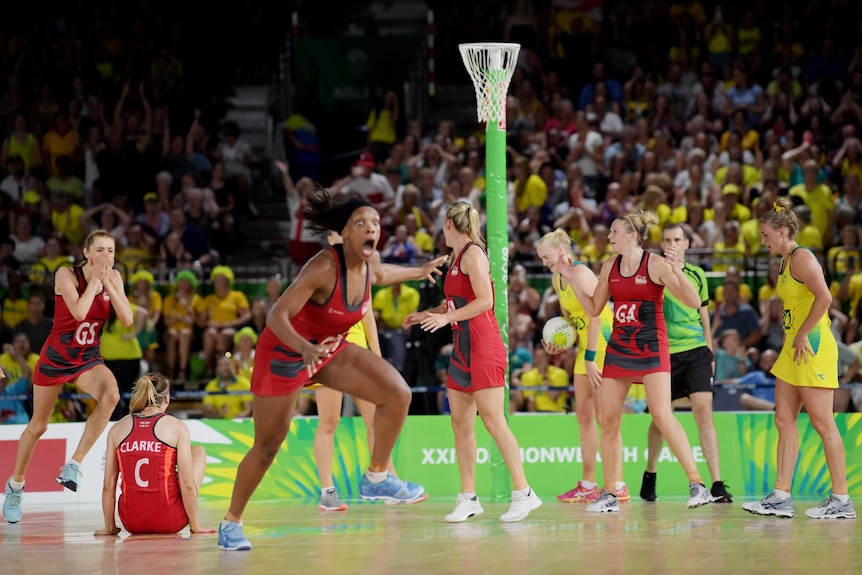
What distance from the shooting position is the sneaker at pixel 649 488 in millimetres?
10805

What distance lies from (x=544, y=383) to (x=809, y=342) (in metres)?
5.44

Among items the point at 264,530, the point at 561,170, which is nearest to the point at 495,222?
the point at 264,530

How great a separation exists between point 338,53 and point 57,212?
5.77 metres

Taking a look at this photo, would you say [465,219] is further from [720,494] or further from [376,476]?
[720,494]

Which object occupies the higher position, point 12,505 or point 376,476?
point 376,476

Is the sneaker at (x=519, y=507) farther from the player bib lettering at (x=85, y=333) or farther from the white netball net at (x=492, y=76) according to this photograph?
the player bib lettering at (x=85, y=333)

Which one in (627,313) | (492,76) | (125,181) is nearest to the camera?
(627,313)

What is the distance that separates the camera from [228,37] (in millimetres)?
22016

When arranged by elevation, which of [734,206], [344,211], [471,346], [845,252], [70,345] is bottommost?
[70,345]

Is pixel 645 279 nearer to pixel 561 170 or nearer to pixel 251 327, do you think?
pixel 251 327

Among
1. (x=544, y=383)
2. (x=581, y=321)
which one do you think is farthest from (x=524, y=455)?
(x=544, y=383)

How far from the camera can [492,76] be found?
11.1 metres

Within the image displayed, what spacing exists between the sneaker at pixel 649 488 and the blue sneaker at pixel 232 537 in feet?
13.7

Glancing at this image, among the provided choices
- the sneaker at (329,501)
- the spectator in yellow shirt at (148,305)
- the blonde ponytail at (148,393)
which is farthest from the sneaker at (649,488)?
the spectator in yellow shirt at (148,305)
